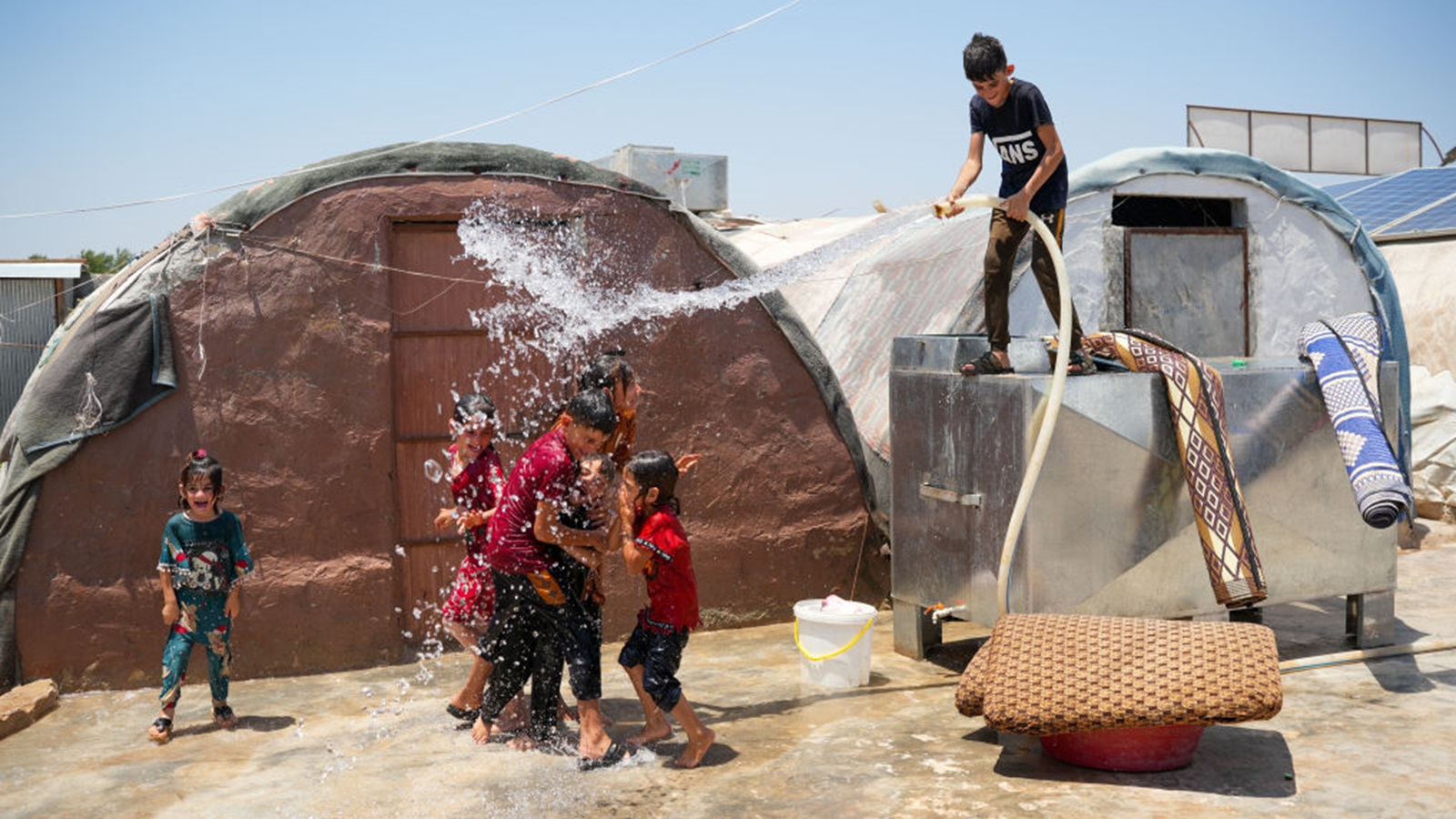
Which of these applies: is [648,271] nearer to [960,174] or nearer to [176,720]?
[960,174]

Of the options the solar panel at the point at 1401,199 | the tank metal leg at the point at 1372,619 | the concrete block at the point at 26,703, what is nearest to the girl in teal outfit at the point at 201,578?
the concrete block at the point at 26,703

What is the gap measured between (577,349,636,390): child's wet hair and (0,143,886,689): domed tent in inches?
65.3

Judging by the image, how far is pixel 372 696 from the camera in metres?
6.01

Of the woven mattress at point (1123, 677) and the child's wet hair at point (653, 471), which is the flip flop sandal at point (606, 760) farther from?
the woven mattress at point (1123, 677)

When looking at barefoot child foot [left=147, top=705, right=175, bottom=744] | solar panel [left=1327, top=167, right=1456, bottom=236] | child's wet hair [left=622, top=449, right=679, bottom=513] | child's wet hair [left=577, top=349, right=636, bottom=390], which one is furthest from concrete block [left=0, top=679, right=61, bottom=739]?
solar panel [left=1327, top=167, right=1456, bottom=236]

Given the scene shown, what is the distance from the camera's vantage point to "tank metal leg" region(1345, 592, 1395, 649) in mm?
6363

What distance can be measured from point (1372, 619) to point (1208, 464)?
5.10 ft

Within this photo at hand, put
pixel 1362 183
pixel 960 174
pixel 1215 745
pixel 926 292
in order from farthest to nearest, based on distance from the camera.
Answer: pixel 1362 183
pixel 926 292
pixel 960 174
pixel 1215 745

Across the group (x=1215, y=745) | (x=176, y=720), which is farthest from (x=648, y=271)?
(x=1215, y=745)

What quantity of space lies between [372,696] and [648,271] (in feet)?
9.01

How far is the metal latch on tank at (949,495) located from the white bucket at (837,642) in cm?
65

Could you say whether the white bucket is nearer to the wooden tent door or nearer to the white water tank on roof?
the wooden tent door

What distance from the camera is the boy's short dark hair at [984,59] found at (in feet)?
17.2

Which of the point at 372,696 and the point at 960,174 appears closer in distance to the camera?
the point at 960,174
